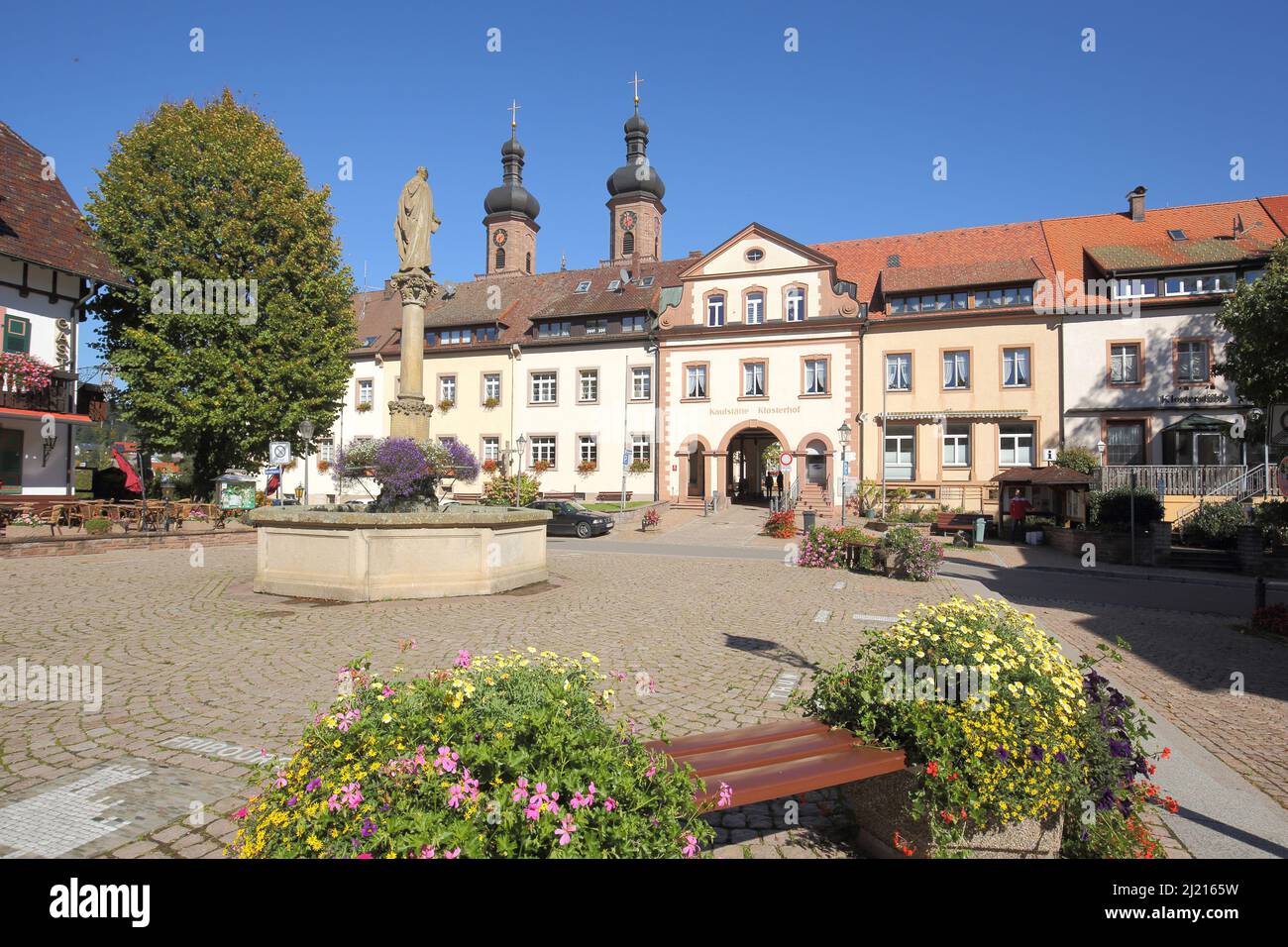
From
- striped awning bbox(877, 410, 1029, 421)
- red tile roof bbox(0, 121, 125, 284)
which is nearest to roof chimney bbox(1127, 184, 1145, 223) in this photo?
striped awning bbox(877, 410, 1029, 421)

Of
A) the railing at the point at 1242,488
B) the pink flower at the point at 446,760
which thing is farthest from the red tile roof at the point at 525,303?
the pink flower at the point at 446,760

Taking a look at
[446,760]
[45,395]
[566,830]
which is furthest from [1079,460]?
[45,395]

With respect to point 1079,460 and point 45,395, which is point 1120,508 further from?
point 45,395

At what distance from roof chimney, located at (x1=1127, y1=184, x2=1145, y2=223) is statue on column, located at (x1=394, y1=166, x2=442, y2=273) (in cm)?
3722

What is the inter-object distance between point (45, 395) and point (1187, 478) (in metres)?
42.1

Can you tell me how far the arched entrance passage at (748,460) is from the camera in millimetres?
35656

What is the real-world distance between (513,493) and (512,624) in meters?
22.0

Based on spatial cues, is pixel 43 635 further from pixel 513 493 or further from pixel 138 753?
pixel 513 493

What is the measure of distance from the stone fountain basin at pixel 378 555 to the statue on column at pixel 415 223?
5.49 metres

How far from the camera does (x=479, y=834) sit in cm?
209

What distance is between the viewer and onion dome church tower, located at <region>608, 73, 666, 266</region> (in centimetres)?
5822

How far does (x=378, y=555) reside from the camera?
1055 cm
